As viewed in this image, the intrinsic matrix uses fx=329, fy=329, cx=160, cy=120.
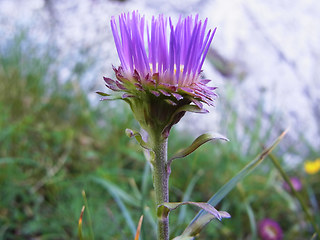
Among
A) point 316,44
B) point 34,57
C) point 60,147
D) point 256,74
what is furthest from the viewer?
point 316,44

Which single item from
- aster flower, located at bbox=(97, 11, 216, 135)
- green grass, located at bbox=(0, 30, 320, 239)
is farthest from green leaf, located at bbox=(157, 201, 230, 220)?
green grass, located at bbox=(0, 30, 320, 239)

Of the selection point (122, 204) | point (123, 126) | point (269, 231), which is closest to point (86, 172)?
point (123, 126)

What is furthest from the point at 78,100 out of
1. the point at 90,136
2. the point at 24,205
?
the point at 24,205

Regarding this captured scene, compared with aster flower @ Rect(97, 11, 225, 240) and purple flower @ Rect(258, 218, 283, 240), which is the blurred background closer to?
purple flower @ Rect(258, 218, 283, 240)

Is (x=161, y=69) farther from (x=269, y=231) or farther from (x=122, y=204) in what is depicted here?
(x=269, y=231)

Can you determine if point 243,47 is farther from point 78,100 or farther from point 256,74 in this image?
point 78,100
